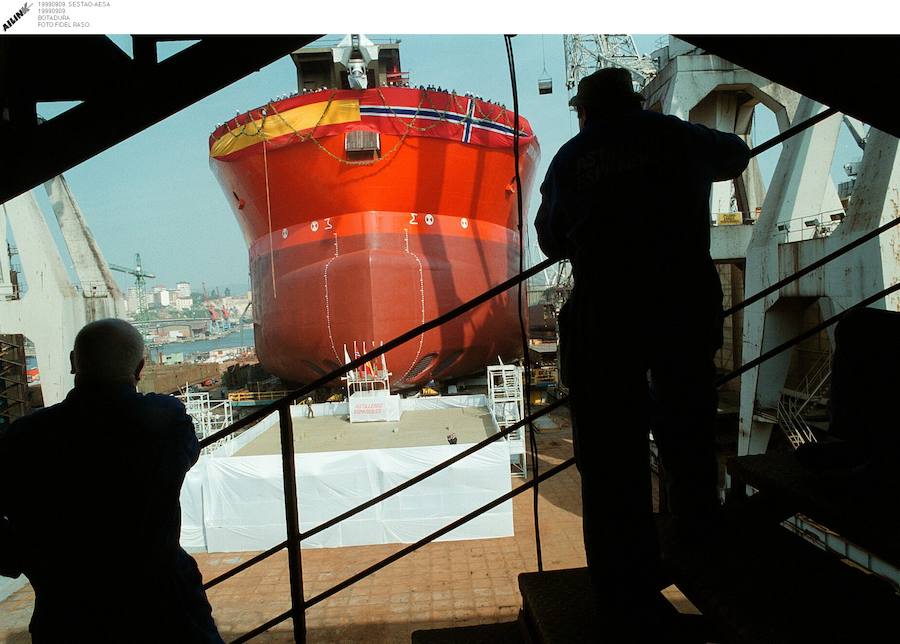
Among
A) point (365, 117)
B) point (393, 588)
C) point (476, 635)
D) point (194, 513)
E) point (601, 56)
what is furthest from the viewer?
point (601, 56)

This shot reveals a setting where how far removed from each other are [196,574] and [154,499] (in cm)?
27

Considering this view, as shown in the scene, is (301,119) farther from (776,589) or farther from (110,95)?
(776,589)

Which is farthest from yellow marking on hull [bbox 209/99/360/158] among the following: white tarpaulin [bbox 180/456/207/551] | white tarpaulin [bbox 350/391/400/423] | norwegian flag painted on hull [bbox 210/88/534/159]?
white tarpaulin [bbox 180/456/207/551]

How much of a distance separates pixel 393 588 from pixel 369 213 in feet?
26.0

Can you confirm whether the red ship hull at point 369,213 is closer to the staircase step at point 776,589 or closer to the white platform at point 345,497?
the white platform at point 345,497

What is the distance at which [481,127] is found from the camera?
13.2 metres

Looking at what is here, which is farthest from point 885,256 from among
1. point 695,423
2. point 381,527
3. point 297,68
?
point 297,68

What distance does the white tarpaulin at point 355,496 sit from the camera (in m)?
9.11

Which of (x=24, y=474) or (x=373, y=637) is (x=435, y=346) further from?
(x=24, y=474)

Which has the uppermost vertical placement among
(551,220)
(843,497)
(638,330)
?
(551,220)

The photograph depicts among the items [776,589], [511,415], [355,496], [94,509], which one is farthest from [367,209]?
[776,589]

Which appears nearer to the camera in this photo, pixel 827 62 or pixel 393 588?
pixel 827 62

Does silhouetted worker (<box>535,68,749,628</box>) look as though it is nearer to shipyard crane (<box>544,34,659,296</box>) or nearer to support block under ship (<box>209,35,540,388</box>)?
support block under ship (<box>209,35,540,388</box>)

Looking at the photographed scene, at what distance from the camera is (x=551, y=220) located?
1622 millimetres
